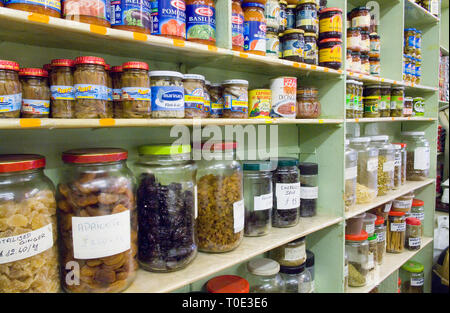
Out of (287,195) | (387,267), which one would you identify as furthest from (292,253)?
(387,267)

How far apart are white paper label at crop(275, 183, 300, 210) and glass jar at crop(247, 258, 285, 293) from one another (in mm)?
259

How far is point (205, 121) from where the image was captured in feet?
3.18

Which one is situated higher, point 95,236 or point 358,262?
point 95,236

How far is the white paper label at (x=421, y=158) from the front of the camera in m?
2.23

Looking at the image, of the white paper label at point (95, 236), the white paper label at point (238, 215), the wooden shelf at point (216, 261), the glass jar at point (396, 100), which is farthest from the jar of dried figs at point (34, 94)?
the glass jar at point (396, 100)

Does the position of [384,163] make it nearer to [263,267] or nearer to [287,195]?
[287,195]

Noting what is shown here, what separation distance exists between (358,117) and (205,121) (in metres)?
1.01

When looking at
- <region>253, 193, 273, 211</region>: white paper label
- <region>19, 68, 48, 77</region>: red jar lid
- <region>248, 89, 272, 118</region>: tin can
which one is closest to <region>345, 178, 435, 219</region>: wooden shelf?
<region>253, 193, 273, 211</region>: white paper label

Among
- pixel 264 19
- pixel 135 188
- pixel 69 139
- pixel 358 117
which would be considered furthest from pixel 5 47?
pixel 358 117

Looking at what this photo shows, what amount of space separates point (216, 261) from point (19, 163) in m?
0.65

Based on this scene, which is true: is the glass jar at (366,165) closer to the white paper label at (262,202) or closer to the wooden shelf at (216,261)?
the wooden shelf at (216,261)

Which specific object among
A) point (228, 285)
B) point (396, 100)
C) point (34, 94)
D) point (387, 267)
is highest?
point (396, 100)

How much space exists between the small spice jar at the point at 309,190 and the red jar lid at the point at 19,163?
3.73 ft

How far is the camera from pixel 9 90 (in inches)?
26.2
